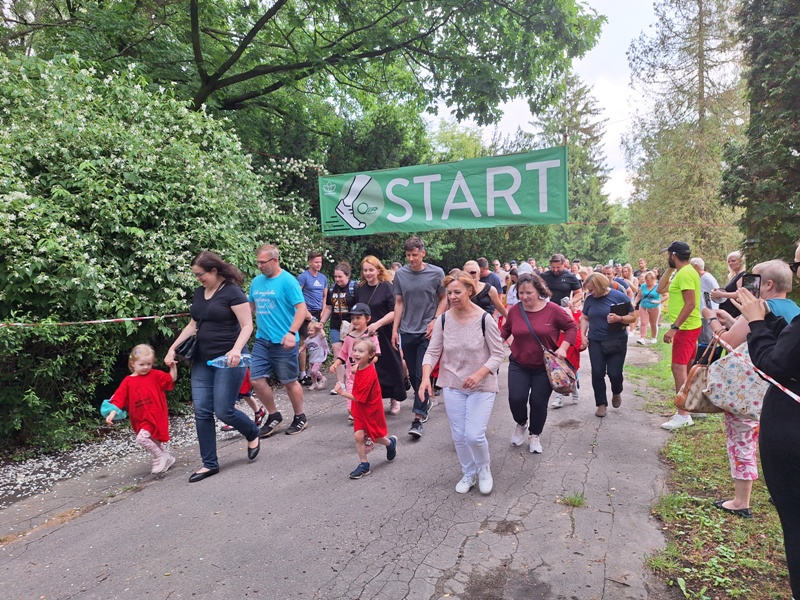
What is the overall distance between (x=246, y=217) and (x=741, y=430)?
22.6ft

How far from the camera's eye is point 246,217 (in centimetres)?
802

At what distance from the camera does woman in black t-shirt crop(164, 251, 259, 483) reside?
14.6ft

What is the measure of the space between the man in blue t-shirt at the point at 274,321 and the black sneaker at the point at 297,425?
11.0 inches

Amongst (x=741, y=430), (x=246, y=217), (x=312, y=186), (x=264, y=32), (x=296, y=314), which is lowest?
(x=741, y=430)

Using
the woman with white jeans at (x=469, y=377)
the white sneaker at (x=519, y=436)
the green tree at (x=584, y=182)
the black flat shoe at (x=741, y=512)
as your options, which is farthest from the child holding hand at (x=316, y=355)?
the green tree at (x=584, y=182)

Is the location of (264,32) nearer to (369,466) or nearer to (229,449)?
(229,449)

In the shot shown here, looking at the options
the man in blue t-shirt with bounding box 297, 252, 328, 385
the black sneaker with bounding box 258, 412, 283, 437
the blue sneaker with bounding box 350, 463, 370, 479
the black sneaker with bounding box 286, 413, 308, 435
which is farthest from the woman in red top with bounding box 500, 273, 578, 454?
the man in blue t-shirt with bounding box 297, 252, 328, 385

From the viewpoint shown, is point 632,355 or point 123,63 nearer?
point 123,63

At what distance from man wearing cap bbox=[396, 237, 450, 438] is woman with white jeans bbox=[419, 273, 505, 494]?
1.40 m

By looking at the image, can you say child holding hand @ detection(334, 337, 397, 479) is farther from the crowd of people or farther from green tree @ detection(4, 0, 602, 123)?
green tree @ detection(4, 0, 602, 123)

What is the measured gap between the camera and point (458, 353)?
417 centimetres

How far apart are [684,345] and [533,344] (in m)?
2.18

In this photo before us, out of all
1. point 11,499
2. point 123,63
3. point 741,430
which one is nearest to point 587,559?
point 741,430

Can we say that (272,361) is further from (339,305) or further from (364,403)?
(339,305)
